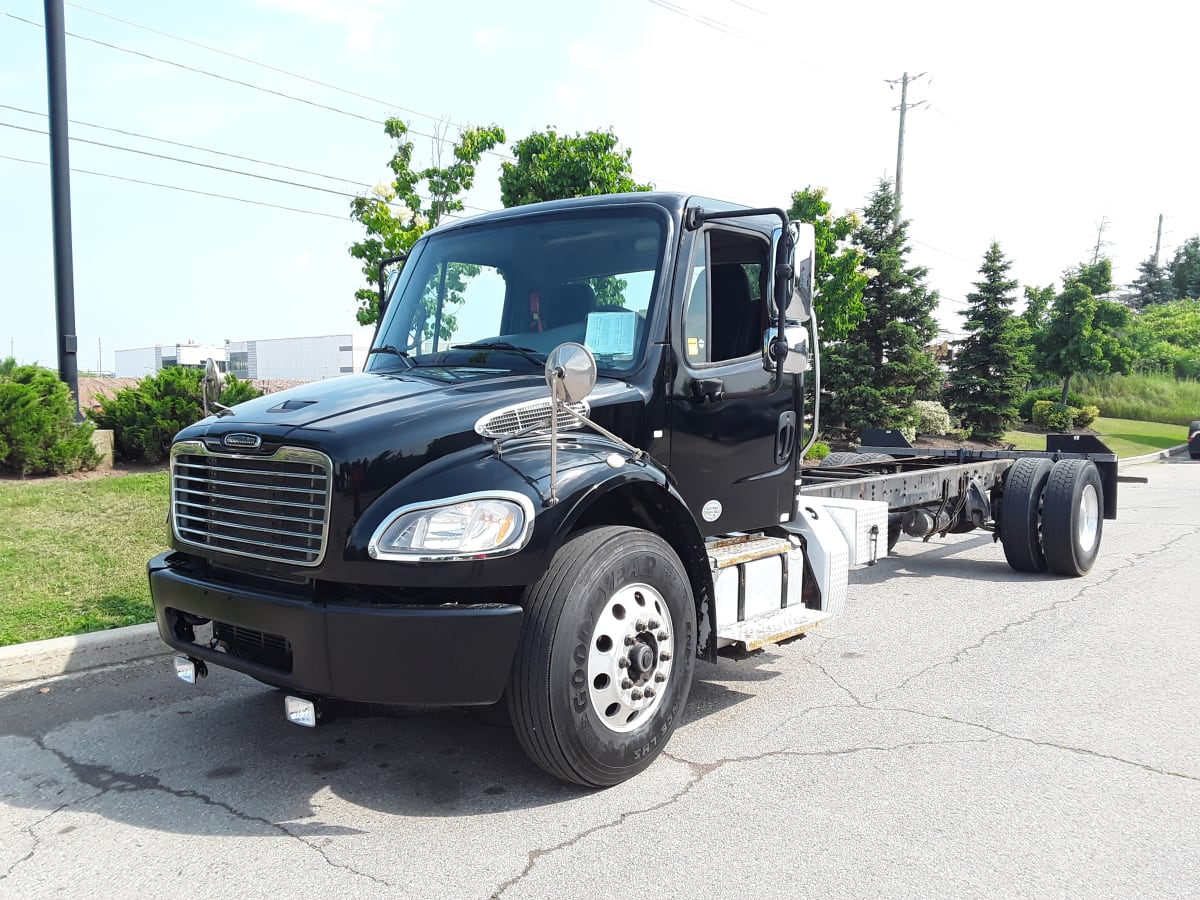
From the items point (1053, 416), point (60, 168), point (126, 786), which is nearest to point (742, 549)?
point (126, 786)

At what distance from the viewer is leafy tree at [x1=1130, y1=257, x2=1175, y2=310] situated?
79250mm

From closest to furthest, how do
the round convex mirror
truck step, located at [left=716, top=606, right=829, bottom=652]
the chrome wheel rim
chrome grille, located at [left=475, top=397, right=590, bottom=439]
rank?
the round convex mirror, chrome grille, located at [left=475, top=397, right=590, bottom=439], truck step, located at [left=716, top=606, right=829, bottom=652], the chrome wheel rim

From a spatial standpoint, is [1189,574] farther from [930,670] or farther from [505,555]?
[505,555]

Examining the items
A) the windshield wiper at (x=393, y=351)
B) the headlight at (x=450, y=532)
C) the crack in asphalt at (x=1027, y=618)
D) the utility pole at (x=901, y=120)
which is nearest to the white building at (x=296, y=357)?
the utility pole at (x=901, y=120)

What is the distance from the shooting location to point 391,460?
3.39 meters

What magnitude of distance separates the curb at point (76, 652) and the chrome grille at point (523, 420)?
315cm

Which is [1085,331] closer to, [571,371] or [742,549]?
[742,549]

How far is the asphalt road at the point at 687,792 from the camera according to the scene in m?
3.09

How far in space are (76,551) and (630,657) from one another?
5652 millimetres

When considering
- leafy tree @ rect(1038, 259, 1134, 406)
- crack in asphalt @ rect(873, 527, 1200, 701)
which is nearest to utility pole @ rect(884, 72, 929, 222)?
leafy tree @ rect(1038, 259, 1134, 406)

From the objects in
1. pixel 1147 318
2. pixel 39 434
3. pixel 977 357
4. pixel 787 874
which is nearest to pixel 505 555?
pixel 787 874

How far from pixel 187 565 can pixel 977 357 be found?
25.8 m

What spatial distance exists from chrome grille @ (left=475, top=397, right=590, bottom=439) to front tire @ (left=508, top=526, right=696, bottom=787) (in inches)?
18.2

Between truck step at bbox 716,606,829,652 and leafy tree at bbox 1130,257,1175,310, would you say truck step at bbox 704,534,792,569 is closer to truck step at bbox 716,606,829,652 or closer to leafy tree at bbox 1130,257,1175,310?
truck step at bbox 716,606,829,652
